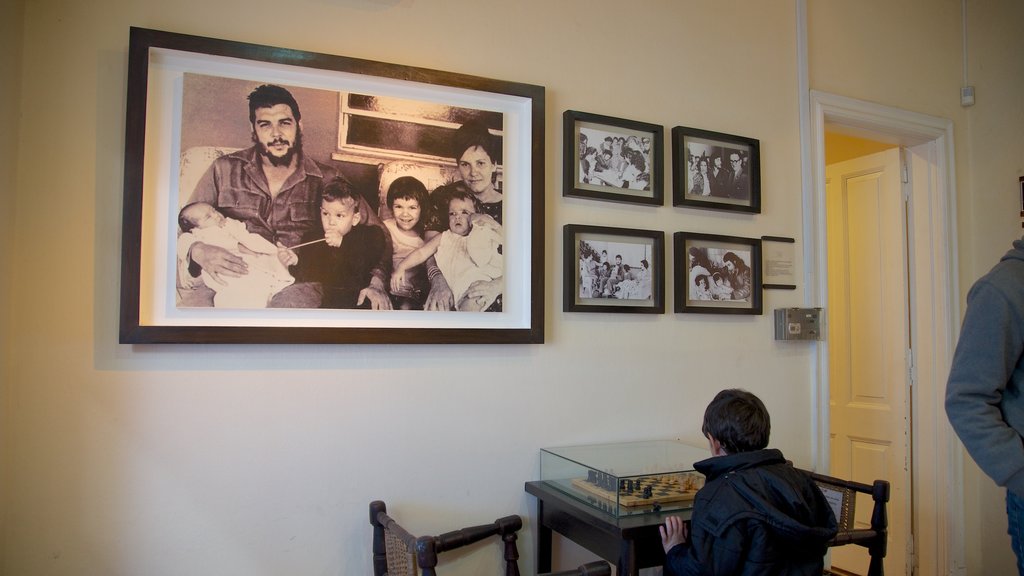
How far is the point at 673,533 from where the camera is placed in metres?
2.08

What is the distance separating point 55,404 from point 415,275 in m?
1.17

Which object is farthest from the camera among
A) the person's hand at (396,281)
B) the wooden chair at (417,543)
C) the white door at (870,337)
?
the white door at (870,337)

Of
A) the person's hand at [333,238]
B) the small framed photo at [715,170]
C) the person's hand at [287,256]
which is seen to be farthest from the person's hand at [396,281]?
the small framed photo at [715,170]

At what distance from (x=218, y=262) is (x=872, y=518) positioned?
260 centimetres

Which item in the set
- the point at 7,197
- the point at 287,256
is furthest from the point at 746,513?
the point at 7,197

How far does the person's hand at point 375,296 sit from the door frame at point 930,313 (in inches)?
98.6

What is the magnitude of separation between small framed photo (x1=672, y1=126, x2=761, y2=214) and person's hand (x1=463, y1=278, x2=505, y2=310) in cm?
94

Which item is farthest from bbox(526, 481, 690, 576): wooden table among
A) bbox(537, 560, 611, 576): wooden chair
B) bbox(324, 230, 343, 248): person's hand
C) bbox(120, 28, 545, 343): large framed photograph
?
bbox(324, 230, 343, 248): person's hand

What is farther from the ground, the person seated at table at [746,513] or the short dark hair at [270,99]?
the short dark hair at [270,99]

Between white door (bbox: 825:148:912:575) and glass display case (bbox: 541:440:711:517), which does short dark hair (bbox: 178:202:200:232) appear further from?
white door (bbox: 825:148:912:575)

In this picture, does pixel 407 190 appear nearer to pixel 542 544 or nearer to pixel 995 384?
pixel 542 544

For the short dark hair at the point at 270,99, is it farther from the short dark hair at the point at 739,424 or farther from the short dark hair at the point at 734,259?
the short dark hair at the point at 734,259

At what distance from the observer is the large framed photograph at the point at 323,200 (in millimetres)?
2182

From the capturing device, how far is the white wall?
6.81ft
